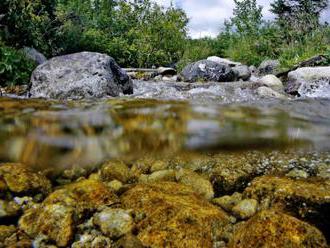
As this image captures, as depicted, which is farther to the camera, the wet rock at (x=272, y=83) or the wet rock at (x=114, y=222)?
the wet rock at (x=272, y=83)

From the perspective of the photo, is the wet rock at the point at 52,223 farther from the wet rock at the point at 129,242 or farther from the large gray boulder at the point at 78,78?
the large gray boulder at the point at 78,78

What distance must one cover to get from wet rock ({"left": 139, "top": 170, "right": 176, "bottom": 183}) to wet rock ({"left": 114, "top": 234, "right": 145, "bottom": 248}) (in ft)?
3.30

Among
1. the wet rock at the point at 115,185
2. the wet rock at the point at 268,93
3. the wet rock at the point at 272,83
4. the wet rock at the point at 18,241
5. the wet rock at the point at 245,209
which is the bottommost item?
the wet rock at the point at 18,241

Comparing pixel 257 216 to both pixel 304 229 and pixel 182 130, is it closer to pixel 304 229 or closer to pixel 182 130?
pixel 304 229

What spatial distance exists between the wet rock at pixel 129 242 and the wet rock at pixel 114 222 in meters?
0.10

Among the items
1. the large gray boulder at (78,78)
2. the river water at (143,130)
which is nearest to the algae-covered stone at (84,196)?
the river water at (143,130)

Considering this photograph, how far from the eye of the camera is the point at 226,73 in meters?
14.7

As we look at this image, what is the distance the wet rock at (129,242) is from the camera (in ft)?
8.08

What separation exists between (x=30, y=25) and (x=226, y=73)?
30.2 feet

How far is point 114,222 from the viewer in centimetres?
272

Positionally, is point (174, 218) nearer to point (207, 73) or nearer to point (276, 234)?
point (276, 234)

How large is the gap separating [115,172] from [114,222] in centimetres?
94

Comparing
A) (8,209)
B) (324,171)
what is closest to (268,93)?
(324,171)

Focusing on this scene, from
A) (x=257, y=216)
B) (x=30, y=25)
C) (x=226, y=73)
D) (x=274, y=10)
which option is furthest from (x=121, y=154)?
(x=274, y=10)
